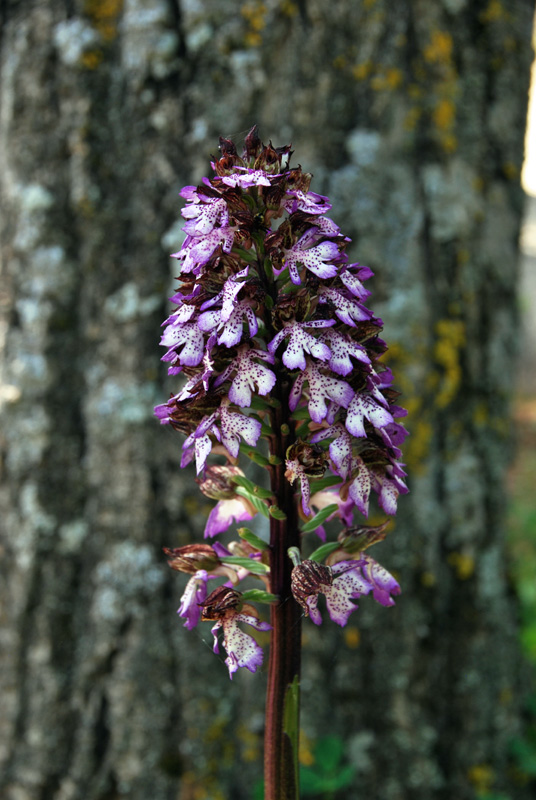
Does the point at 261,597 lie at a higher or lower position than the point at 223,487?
lower

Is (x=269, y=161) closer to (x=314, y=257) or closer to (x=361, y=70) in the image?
(x=314, y=257)

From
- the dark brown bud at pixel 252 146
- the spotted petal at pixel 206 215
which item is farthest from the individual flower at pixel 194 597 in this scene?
the dark brown bud at pixel 252 146

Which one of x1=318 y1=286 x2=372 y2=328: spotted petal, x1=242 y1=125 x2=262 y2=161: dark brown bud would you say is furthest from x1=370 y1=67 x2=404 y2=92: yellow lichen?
x1=318 y1=286 x2=372 y2=328: spotted petal

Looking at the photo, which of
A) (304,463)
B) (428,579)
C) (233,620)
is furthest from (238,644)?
(428,579)

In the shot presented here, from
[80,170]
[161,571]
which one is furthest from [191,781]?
[80,170]

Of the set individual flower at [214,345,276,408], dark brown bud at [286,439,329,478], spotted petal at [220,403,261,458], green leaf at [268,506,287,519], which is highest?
individual flower at [214,345,276,408]

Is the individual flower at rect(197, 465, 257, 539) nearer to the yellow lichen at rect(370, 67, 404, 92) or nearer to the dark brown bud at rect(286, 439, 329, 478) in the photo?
the dark brown bud at rect(286, 439, 329, 478)
